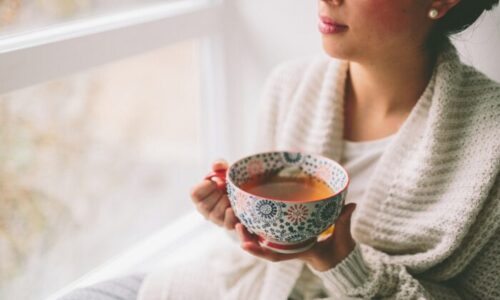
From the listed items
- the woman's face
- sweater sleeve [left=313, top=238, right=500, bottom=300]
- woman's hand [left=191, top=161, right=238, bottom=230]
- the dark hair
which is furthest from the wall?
woman's hand [left=191, top=161, right=238, bottom=230]

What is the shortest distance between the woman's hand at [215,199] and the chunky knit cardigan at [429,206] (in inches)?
6.8

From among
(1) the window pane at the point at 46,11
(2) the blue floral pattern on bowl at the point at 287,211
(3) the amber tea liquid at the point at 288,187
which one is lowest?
(3) the amber tea liquid at the point at 288,187

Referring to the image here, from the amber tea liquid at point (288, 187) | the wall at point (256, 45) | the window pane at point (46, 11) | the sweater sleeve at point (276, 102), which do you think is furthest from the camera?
the wall at point (256, 45)

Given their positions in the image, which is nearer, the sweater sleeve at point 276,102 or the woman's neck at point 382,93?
the woman's neck at point 382,93

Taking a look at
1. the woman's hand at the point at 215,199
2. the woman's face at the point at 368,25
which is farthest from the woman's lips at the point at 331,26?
the woman's hand at the point at 215,199

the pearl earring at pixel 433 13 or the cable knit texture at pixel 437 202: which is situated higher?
the pearl earring at pixel 433 13

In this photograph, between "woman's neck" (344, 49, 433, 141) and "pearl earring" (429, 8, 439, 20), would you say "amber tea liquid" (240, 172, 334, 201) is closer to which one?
"woman's neck" (344, 49, 433, 141)

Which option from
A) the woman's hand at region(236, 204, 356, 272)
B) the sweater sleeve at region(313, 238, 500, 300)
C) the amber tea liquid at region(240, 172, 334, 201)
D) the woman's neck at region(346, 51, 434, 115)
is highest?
the woman's neck at region(346, 51, 434, 115)

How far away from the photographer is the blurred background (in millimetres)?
1010

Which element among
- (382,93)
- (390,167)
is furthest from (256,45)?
(390,167)

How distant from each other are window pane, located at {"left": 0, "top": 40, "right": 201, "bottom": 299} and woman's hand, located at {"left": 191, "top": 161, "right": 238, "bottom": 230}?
1.33ft

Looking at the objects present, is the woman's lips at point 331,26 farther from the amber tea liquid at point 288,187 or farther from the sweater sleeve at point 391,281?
the sweater sleeve at point 391,281

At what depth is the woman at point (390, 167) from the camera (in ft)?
2.77

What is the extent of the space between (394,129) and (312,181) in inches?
9.1
